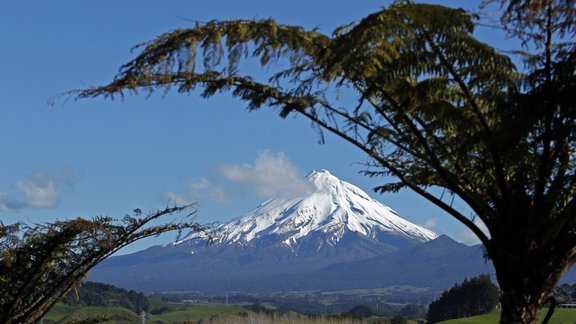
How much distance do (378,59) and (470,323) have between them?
5002 cm

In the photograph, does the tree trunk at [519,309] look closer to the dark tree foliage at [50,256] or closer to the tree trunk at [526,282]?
the tree trunk at [526,282]

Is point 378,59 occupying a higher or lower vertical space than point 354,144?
higher

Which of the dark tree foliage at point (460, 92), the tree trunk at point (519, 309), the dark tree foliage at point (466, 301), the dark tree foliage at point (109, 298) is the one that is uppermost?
the dark tree foliage at point (109, 298)

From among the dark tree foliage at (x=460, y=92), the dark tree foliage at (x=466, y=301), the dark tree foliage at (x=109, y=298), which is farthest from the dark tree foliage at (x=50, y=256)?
the dark tree foliage at (x=109, y=298)

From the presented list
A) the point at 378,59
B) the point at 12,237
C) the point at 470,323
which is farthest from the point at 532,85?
the point at 470,323

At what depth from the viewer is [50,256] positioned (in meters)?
12.4

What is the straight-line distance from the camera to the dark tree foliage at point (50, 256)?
12.1m

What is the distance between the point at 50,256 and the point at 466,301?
64.8 m

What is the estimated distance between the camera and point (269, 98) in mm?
7137

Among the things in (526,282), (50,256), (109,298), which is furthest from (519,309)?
(109,298)

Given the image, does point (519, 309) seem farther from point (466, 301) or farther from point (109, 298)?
point (109, 298)

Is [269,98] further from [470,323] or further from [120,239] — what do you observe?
[470,323]

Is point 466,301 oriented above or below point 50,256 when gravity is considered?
above

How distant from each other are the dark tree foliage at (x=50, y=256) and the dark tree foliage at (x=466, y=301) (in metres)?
63.2
